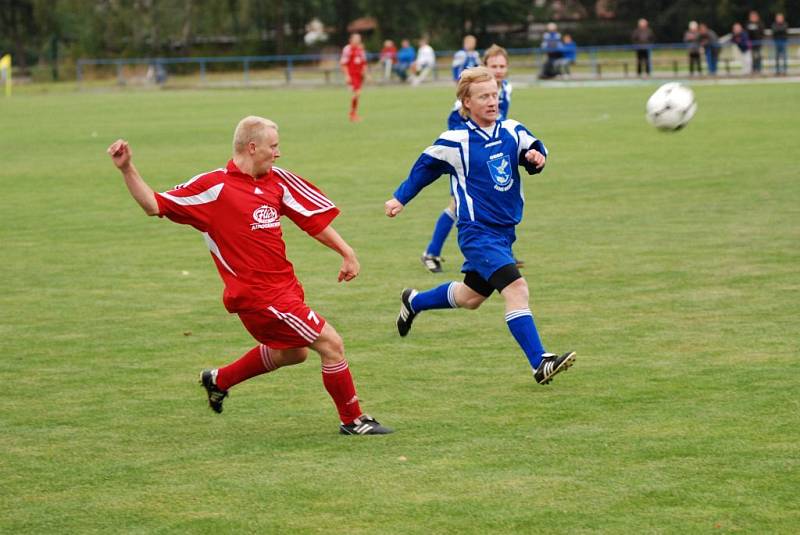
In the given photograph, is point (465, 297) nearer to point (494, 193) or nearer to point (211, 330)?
point (494, 193)

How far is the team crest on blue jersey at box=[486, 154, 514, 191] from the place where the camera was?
298 inches

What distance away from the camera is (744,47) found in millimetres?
44469

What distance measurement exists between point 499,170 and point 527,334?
103 centimetres

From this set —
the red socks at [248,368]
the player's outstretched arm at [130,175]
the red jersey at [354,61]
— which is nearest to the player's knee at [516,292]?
the red socks at [248,368]

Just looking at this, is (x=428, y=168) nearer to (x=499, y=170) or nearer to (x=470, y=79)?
(x=499, y=170)

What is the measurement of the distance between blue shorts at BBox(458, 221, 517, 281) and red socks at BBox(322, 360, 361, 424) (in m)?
1.46

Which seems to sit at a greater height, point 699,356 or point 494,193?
point 494,193

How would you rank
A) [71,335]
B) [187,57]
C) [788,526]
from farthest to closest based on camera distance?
[187,57] < [71,335] < [788,526]

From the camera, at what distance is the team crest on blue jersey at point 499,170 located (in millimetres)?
7570

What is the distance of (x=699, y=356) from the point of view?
7.86 meters

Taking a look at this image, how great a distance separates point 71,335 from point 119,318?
23.7 inches

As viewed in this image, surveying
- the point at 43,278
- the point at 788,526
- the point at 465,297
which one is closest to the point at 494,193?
the point at 465,297

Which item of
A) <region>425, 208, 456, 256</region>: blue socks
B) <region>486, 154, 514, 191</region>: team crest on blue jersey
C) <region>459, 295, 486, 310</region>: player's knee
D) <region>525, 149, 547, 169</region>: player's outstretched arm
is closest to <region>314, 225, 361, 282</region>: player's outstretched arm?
<region>486, 154, 514, 191</region>: team crest on blue jersey

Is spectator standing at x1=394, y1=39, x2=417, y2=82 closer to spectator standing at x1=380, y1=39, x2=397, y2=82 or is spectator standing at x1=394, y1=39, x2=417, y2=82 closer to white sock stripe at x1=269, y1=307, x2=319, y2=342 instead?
spectator standing at x1=380, y1=39, x2=397, y2=82
